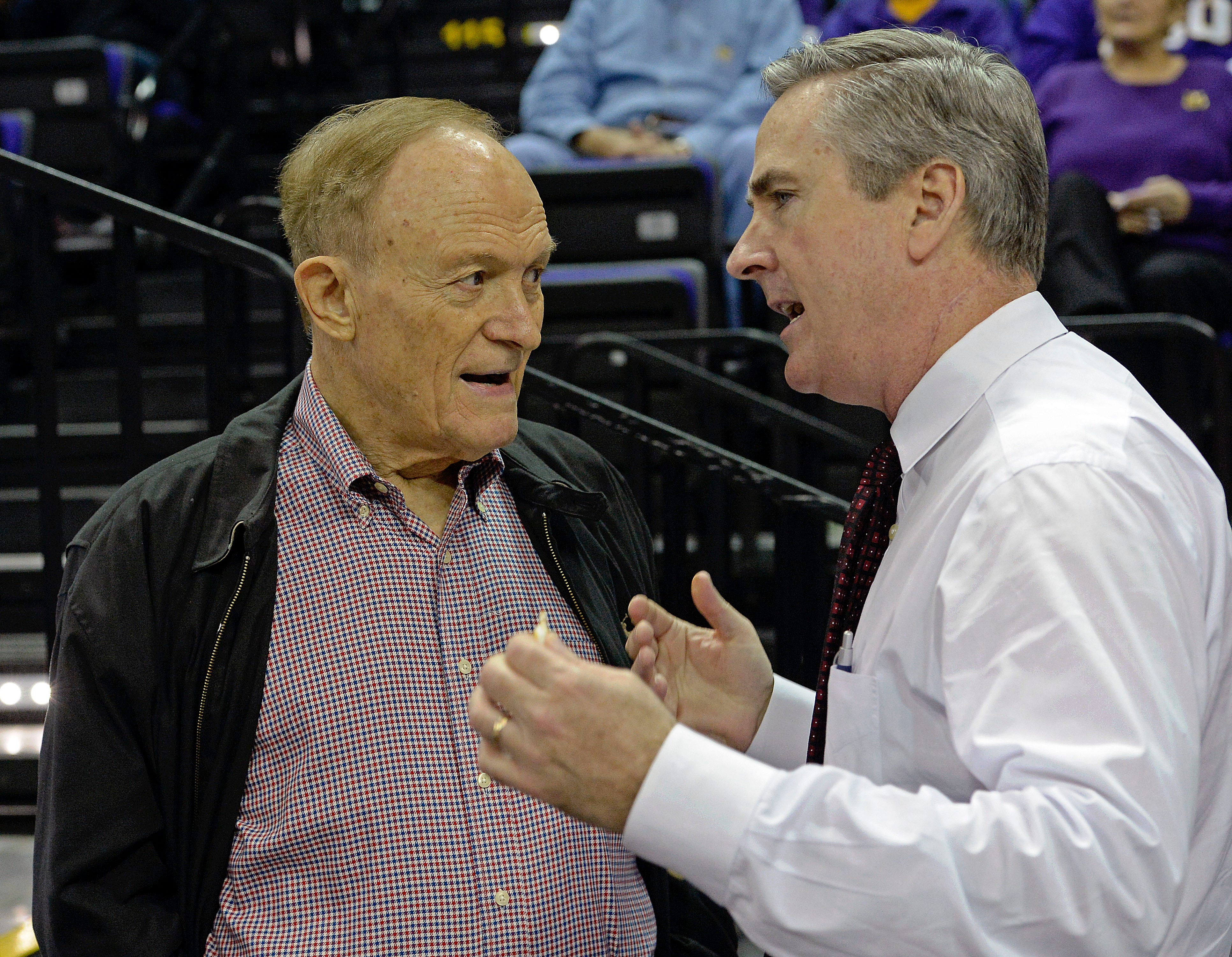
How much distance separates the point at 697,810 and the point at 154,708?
820mm

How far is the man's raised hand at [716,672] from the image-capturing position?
1.67 metres

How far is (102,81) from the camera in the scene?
5531 millimetres

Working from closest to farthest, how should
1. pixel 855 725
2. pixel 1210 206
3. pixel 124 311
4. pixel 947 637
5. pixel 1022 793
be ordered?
pixel 1022 793
pixel 947 637
pixel 855 725
pixel 124 311
pixel 1210 206

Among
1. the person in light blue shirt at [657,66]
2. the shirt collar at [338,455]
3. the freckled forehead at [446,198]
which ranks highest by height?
the person in light blue shirt at [657,66]

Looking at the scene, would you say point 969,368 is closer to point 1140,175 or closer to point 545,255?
point 545,255

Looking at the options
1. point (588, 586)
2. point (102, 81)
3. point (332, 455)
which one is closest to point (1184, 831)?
point (588, 586)

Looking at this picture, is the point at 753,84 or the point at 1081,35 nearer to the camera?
the point at 753,84

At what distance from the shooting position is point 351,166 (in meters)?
1.81

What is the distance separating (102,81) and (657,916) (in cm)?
485

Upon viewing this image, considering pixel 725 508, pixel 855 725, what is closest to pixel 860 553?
pixel 855 725

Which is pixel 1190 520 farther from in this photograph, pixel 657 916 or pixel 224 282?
pixel 224 282

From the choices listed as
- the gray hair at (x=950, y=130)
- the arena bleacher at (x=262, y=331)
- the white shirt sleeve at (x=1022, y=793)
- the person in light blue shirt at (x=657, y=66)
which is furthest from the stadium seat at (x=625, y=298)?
the white shirt sleeve at (x=1022, y=793)

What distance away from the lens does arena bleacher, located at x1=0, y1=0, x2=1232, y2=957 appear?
2883mm

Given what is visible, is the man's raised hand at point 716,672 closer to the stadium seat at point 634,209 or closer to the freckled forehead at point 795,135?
the freckled forehead at point 795,135
